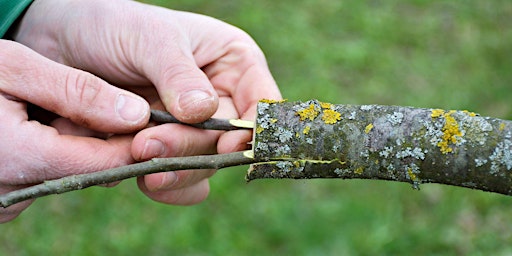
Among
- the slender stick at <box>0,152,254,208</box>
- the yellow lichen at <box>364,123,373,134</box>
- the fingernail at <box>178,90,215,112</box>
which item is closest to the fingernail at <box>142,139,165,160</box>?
the fingernail at <box>178,90,215,112</box>

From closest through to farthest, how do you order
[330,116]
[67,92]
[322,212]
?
[330,116] < [67,92] < [322,212]

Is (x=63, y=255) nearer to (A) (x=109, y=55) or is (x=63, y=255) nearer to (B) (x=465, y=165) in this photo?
(A) (x=109, y=55)

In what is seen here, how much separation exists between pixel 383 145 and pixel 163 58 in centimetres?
77

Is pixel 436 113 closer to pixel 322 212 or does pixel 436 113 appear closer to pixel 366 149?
pixel 366 149

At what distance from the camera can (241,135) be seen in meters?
1.57

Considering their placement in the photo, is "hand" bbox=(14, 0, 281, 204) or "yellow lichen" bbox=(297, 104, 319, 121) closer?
"yellow lichen" bbox=(297, 104, 319, 121)

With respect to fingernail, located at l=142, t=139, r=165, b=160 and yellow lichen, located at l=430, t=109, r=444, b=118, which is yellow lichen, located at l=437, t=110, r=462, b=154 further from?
fingernail, located at l=142, t=139, r=165, b=160

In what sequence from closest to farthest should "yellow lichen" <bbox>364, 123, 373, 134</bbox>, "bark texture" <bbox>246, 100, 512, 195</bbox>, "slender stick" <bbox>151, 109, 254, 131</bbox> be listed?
"bark texture" <bbox>246, 100, 512, 195</bbox>
"yellow lichen" <bbox>364, 123, 373, 134</bbox>
"slender stick" <bbox>151, 109, 254, 131</bbox>

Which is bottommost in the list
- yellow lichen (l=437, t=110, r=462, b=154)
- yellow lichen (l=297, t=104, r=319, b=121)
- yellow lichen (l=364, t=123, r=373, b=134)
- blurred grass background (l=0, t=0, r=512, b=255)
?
blurred grass background (l=0, t=0, r=512, b=255)

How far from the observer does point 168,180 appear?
71.0 inches

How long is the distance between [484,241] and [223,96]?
1.72 meters

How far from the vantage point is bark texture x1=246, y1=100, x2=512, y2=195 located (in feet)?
3.94

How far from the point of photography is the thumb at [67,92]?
5.36 ft

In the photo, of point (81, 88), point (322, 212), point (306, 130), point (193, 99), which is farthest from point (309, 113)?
point (322, 212)
